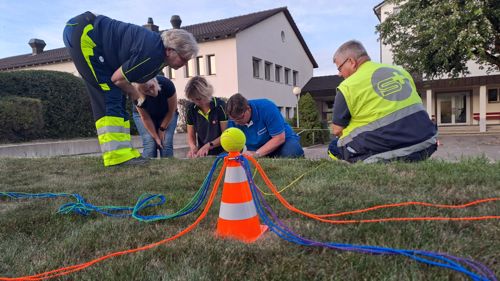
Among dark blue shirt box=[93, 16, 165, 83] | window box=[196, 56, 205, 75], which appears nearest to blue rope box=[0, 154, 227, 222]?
dark blue shirt box=[93, 16, 165, 83]

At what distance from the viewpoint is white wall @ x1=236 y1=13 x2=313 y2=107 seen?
22.5m

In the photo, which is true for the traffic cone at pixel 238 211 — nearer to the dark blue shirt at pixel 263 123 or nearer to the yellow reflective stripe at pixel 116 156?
the yellow reflective stripe at pixel 116 156

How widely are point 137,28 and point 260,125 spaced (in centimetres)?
189

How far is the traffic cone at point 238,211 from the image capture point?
1.82 meters

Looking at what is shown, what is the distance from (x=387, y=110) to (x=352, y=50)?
0.74 m

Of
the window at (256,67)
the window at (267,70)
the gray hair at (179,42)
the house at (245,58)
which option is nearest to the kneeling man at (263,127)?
the gray hair at (179,42)

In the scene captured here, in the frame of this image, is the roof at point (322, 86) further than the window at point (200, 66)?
Yes

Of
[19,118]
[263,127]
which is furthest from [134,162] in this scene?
[19,118]

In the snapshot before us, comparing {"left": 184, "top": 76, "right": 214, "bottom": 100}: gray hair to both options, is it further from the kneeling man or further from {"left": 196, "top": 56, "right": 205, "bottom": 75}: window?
{"left": 196, "top": 56, "right": 205, "bottom": 75}: window

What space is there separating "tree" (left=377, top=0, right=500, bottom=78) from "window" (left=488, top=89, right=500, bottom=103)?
34.5 ft

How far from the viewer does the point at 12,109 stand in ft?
29.8

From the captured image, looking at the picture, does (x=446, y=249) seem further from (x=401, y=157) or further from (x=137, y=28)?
(x=137, y=28)

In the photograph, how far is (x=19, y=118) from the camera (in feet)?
30.6

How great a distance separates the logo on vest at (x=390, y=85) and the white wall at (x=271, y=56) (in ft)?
61.4
